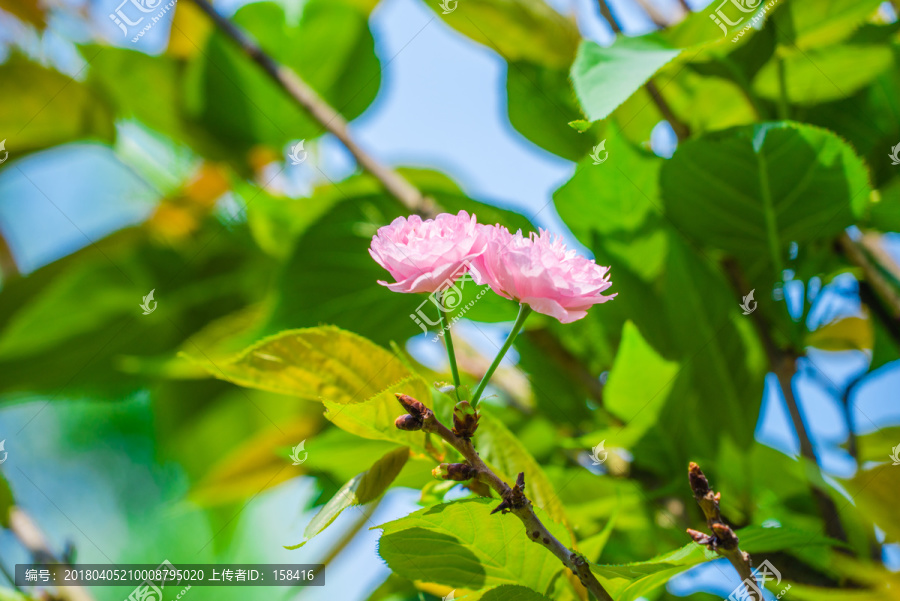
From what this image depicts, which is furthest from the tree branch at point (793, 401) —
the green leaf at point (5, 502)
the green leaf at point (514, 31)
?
the green leaf at point (5, 502)

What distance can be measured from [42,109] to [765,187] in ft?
2.50

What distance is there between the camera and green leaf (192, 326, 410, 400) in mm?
270

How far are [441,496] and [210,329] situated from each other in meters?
0.42

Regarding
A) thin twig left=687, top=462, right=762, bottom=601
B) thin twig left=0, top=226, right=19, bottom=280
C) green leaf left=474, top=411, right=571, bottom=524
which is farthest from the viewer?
thin twig left=0, top=226, right=19, bottom=280

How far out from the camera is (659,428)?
421 mm

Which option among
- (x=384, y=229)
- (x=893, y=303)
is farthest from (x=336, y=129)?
(x=893, y=303)

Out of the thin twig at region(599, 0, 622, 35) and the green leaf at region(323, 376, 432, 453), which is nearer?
the green leaf at region(323, 376, 432, 453)

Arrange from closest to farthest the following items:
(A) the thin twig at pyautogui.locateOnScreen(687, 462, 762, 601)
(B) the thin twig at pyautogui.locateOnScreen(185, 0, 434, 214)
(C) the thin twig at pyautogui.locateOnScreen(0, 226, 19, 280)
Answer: (A) the thin twig at pyautogui.locateOnScreen(687, 462, 762, 601), (B) the thin twig at pyautogui.locateOnScreen(185, 0, 434, 214), (C) the thin twig at pyautogui.locateOnScreen(0, 226, 19, 280)

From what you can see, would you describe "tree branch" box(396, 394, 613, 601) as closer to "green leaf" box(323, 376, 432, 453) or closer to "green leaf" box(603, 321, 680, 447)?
"green leaf" box(323, 376, 432, 453)

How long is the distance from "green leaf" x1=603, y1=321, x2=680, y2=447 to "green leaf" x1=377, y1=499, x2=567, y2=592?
158mm

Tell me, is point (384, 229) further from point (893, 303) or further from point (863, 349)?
point (863, 349)

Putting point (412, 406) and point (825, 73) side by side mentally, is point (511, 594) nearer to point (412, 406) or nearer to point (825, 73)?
point (412, 406)

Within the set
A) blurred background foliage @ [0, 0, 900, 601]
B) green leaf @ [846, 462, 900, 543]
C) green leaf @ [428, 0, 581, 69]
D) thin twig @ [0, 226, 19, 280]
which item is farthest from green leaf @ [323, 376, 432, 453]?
thin twig @ [0, 226, 19, 280]

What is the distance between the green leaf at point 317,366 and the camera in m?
0.27
